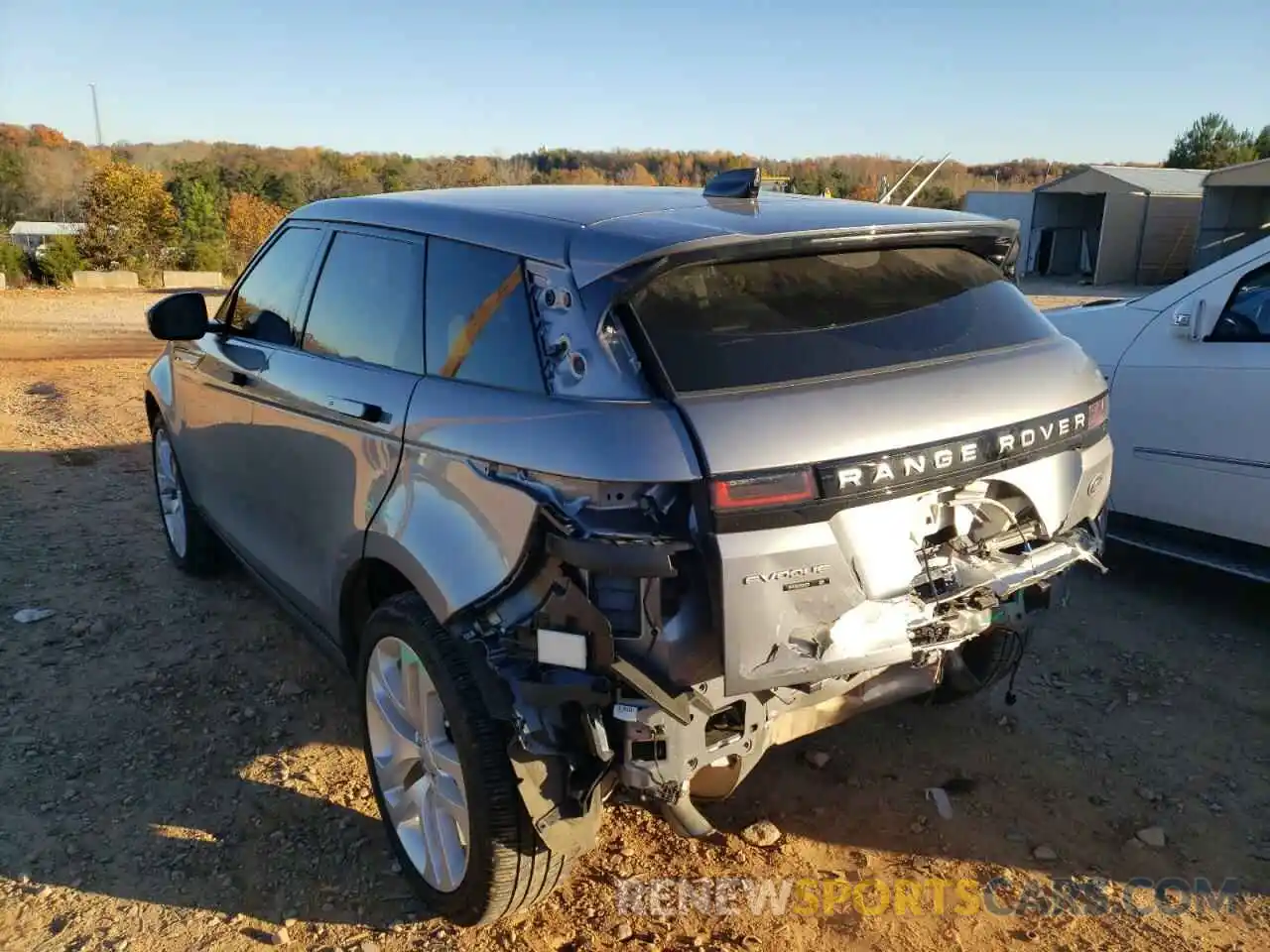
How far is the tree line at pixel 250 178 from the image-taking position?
102 ft

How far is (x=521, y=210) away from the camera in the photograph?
2652mm

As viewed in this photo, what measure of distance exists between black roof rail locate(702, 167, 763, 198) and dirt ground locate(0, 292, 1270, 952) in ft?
6.31

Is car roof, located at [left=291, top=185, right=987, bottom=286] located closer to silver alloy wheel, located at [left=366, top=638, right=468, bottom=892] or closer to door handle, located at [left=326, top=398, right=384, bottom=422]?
door handle, located at [left=326, top=398, right=384, bottom=422]

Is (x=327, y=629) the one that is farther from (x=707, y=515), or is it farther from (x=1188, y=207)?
(x=1188, y=207)

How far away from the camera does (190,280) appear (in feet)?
99.2

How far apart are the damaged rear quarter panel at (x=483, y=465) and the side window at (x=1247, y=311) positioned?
351cm

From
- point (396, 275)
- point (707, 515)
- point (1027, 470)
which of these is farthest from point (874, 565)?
point (396, 275)

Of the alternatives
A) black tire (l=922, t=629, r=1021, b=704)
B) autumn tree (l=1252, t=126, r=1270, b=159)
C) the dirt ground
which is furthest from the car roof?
autumn tree (l=1252, t=126, r=1270, b=159)

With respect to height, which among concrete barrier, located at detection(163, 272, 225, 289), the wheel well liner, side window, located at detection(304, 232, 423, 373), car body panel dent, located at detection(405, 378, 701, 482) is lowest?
concrete barrier, located at detection(163, 272, 225, 289)

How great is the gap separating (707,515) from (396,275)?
1.45 metres

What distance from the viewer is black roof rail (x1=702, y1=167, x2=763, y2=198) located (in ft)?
9.62

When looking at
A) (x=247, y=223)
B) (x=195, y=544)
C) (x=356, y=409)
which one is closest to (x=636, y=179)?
(x=195, y=544)

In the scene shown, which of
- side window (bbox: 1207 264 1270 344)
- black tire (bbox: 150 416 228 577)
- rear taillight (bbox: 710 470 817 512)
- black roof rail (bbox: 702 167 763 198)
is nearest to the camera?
rear taillight (bbox: 710 470 817 512)

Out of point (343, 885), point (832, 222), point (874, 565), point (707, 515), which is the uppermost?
point (832, 222)
